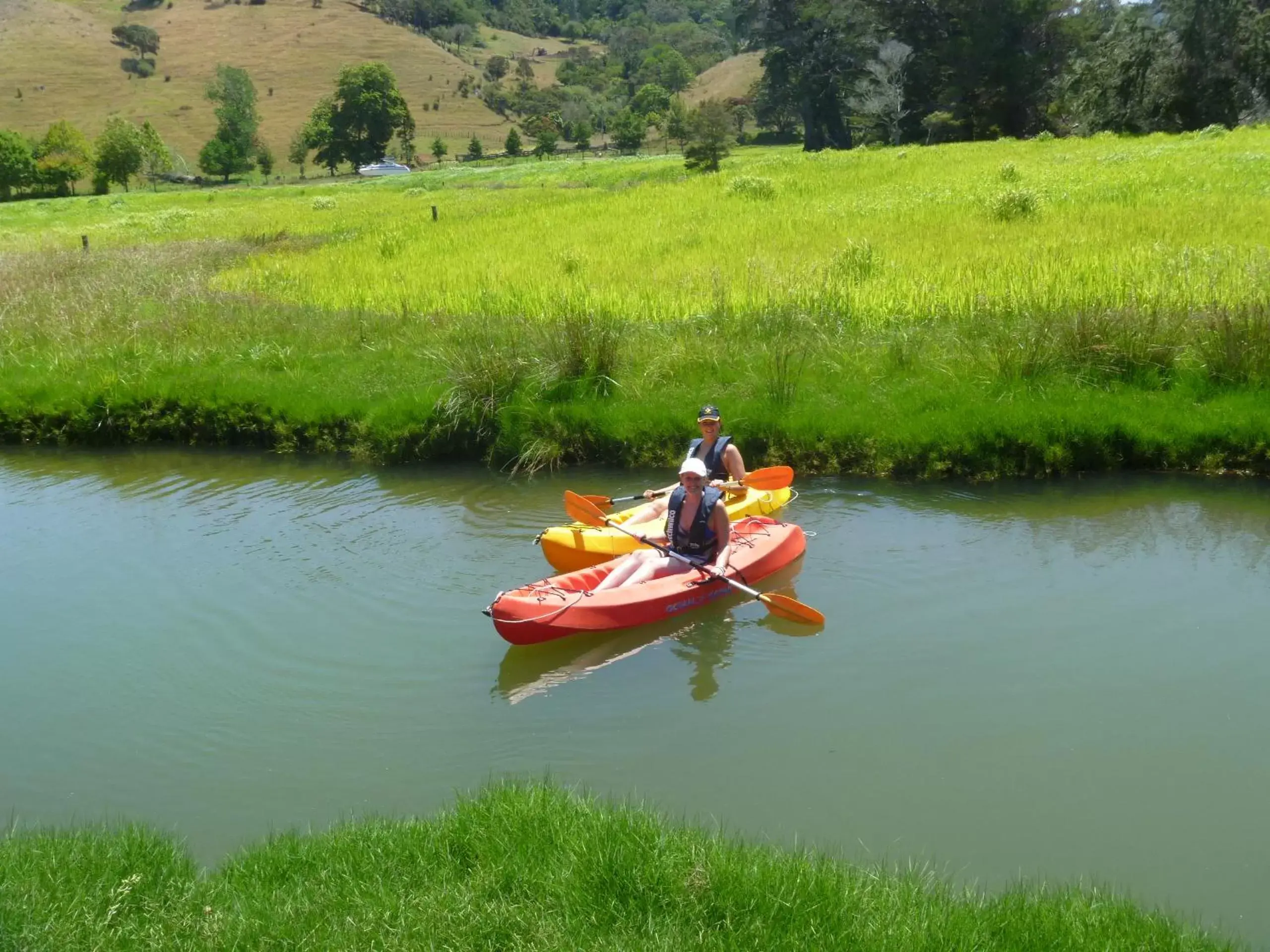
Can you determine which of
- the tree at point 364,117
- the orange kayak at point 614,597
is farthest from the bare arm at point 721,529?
the tree at point 364,117

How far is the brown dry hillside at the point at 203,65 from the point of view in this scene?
374 feet

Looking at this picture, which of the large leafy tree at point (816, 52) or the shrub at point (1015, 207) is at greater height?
the large leafy tree at point (816, 52)

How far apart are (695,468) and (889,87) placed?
2017 inches

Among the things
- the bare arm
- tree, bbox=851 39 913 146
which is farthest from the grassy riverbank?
tree, bbox=851 39 913 146

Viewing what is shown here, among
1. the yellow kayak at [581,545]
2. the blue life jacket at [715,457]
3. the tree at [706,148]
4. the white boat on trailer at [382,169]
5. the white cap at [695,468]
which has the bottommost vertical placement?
the yellow kayak at [581,545]

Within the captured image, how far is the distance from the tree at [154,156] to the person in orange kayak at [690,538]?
79228 mm

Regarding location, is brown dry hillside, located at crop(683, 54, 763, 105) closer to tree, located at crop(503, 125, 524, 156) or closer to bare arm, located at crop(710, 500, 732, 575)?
tree, located at crop(503, 125, 524, 156)

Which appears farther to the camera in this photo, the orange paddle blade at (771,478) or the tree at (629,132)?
the tree at (629,132)

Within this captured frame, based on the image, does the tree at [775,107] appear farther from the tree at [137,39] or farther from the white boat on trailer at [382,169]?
the tree at [137,39]

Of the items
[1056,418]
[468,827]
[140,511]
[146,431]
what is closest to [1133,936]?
[468,827]


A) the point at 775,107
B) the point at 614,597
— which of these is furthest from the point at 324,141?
the point at 614,597

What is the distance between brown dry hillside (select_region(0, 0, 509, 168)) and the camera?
374ft

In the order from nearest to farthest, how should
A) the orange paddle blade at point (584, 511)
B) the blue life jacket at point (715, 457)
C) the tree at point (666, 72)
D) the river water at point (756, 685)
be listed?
the river water at point (756, 685) < the orange paddle blade at point (584, 511) < the blue life jacket at point (715, 457) < the tree at point (666, 72)

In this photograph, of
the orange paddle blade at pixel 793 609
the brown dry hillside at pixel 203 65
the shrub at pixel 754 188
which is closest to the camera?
the orange paddle blade at pixel 793 609
